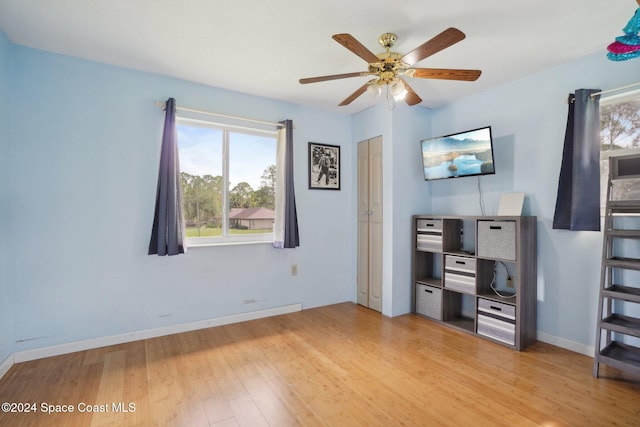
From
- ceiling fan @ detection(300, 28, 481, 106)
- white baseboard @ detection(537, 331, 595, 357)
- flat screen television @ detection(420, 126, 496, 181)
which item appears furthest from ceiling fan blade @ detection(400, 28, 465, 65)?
white baseboard @ detection(537, 331, 595, 357)

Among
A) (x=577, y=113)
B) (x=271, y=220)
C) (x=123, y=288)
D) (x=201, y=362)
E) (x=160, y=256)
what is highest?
(x=577, y=113)

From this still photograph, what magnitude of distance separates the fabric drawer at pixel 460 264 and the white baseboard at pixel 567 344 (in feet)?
2.63

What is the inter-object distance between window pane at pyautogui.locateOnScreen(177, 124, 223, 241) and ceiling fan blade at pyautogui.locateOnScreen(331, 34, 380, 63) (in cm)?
190

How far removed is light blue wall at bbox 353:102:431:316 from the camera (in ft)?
11.1

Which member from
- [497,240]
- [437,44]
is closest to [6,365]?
[437,44]

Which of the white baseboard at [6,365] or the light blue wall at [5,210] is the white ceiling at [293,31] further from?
the white baseboard at [6,365]

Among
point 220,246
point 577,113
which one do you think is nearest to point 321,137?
point 220,246

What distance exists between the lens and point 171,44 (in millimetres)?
2287

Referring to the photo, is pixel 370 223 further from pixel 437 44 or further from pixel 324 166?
pixel 437 44

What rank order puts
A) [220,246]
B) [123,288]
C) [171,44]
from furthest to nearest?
[220,246] < [123,288] < [171,44]

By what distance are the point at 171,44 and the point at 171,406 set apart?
8.34 ft

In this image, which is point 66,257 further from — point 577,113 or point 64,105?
point 577,113

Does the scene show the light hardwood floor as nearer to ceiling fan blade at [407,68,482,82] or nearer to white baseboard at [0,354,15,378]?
white baseboard at [0,354,15,378]

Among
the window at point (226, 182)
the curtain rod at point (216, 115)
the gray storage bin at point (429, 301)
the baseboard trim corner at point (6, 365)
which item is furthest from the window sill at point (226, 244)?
the gray storage bin at point (429, 301)
